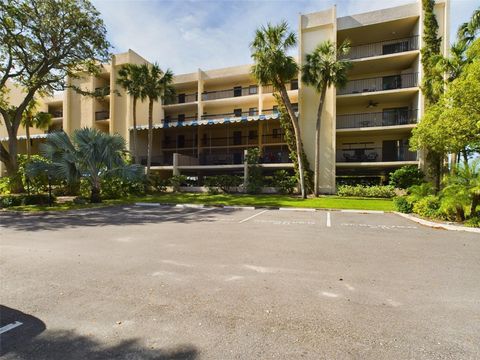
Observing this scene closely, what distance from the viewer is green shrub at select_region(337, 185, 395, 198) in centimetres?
2191

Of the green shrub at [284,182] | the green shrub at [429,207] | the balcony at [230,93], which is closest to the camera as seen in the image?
the green shrub at [429,207]

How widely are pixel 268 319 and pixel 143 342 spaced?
1.57 meters

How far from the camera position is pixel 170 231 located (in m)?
9.60

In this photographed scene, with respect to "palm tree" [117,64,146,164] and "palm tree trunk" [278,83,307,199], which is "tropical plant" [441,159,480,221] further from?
"palm tree" [117,64,146,164]

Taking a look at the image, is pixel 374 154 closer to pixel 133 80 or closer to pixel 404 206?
pixel 404 206

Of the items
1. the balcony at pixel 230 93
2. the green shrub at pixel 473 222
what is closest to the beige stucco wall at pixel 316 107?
the balcony at pixel 230 93

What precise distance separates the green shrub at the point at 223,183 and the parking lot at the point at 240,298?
17957mm

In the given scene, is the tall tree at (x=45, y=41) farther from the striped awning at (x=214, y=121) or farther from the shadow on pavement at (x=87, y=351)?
the shadow on pavement at (x=87, y=351)

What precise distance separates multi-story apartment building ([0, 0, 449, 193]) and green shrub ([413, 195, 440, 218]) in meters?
10.5

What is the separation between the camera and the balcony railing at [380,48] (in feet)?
79.3

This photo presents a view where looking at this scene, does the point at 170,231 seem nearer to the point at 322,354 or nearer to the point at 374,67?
the point at 322,354

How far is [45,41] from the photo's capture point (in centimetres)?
2055

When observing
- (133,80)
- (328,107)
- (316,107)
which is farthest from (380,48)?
(133,80)

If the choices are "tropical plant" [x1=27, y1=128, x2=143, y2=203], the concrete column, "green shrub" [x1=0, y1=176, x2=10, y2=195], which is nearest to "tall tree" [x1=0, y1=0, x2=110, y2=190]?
"green shrub" [x1=0, y1=176, x2=10, y2=195]
